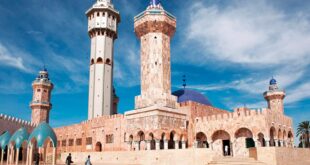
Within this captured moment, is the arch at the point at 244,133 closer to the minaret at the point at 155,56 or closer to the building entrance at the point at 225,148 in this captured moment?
the building entrance at the point at 225,148

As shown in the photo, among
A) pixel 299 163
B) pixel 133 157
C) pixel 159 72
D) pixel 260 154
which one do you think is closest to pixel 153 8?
pixel 159 72

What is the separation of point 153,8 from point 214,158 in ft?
62.1

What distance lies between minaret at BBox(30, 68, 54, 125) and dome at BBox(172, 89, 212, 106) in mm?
25946

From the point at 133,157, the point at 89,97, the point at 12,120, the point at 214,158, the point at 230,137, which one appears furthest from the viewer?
the point at 89,97

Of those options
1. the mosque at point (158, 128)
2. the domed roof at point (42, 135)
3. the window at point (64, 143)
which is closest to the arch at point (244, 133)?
the mosque at point (158, 128)

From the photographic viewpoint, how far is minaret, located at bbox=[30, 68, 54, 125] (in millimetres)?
51750

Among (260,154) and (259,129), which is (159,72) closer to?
(259,129)

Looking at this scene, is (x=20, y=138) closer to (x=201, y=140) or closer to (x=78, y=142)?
(x=78, y=142)

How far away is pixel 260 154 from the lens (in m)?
22.2

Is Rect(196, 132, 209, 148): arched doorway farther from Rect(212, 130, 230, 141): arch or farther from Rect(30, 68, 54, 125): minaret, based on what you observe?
Rect(30, 68, 54, 125): minaret

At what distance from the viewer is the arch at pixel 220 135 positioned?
102 ft

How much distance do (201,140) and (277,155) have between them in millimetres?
12286

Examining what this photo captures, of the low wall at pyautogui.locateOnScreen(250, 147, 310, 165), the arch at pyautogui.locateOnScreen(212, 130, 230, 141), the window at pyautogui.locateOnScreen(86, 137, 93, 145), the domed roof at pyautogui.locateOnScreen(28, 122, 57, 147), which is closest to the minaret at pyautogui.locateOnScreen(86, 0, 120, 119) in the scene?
the window at pyautogui.locateOnScreen(86, 137, 93, 145)

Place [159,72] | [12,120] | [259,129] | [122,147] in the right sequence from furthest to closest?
[12,120] < [122,147] < [159,72] < [259,129]
